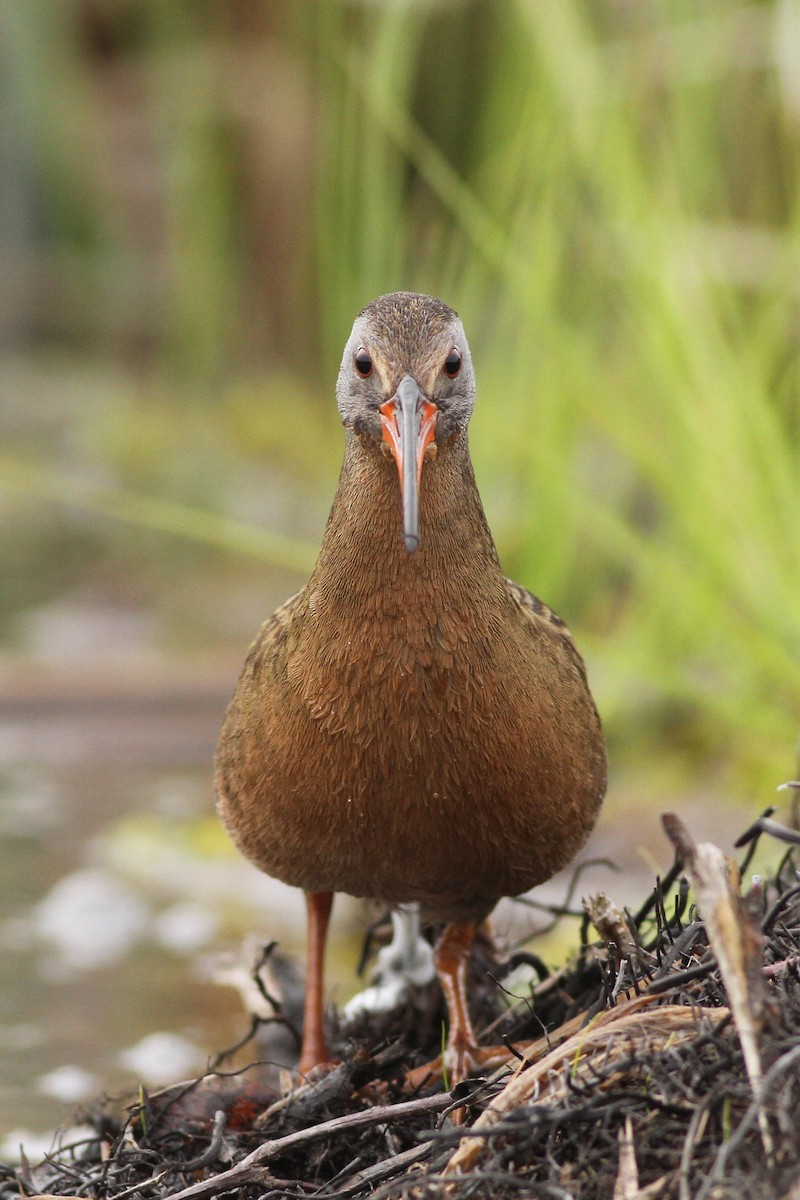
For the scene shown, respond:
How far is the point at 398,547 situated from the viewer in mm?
3246

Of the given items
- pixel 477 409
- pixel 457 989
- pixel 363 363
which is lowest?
pixel 457 989

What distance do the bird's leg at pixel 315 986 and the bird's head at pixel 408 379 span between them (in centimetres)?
116

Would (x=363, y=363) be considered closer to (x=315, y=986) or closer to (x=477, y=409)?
(x=315, y=986)

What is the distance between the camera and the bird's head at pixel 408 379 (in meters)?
3.17

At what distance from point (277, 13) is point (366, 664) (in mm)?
7927

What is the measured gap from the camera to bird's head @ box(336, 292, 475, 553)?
3.17 metres

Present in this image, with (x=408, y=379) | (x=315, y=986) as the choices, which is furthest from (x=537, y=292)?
(x=315, y=986)

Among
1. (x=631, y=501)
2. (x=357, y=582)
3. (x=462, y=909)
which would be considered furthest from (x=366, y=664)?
(x=631, y=501)

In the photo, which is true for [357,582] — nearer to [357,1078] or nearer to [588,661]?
[357,1078]

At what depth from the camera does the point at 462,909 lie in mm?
3635

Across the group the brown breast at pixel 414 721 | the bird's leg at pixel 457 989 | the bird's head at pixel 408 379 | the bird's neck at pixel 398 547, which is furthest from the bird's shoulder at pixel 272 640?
the bird's leg at pixel 457 989

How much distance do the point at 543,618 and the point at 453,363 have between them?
718 millimetres

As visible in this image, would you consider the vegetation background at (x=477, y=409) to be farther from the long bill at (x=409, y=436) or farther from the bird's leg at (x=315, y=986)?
the long bill at (x=409, y=436)

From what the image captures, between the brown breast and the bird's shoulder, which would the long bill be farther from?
the bird's shoulder
